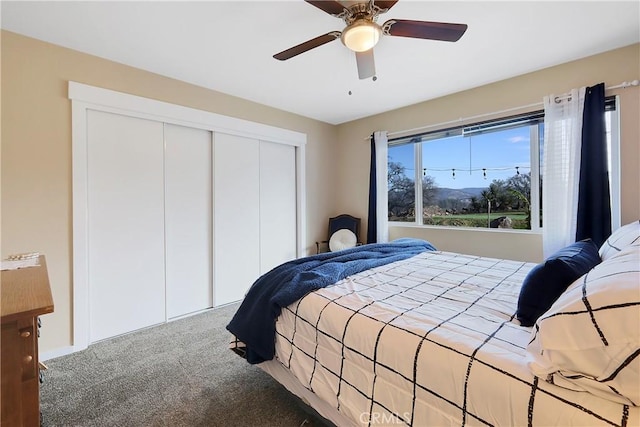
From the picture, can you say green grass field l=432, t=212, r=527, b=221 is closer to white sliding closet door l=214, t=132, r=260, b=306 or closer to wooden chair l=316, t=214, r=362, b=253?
wooden chair l=316, t=214, r=362, b=253

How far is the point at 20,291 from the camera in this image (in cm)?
107

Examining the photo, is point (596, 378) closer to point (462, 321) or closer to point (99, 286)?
point (462, 321)

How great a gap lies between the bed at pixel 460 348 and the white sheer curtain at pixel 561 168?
3.76ft

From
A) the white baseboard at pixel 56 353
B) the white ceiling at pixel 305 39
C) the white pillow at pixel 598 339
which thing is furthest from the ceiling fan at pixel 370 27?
the white baseboard at pixel 56 353

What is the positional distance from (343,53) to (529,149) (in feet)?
7.07

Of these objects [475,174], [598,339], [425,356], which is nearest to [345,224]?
[475,174]

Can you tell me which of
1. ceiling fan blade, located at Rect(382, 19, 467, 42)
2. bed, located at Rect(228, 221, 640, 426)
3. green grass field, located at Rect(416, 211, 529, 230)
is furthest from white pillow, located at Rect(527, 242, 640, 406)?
green grass field, located at Rect(416, 211, 529, 230)

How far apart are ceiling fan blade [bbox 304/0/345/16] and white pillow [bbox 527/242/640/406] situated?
1645 millimetres

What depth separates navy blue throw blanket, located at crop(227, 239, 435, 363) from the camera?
1.54 meters

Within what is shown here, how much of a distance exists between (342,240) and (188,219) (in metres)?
2.07

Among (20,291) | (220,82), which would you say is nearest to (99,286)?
(20,291)

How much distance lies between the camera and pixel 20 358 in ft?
2.99

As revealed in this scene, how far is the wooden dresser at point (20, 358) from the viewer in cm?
88

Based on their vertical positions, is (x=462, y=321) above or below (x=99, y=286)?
above
